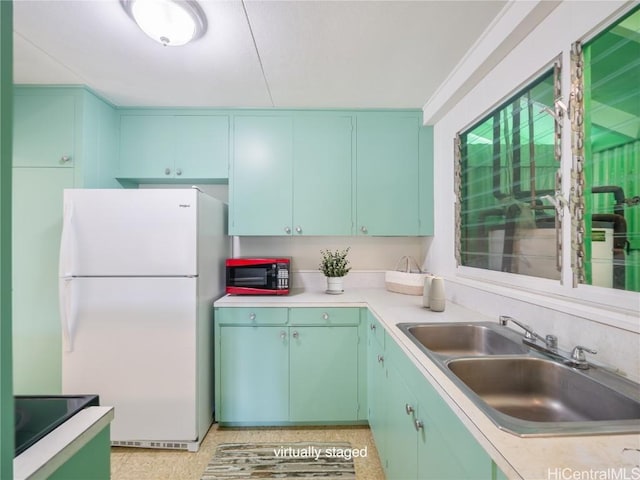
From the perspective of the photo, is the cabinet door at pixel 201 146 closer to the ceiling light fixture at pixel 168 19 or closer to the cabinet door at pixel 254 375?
the ceiling light fixture at pixel 168 19

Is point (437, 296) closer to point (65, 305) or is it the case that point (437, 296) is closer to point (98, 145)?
point (65, 305)

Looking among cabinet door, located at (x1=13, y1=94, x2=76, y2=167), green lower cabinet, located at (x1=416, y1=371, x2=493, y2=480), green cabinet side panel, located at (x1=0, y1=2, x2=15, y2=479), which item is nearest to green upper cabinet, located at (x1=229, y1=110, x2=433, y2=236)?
cabinet door, located at (x1=13, y1=94, x2=76, y2=167)

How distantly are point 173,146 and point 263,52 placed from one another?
1.15m

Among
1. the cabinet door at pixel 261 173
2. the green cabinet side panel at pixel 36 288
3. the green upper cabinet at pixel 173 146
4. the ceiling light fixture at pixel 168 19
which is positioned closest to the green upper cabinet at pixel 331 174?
the cabinet door at pixel 261 173

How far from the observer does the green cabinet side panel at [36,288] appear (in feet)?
6.66

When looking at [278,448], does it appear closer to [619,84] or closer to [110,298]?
[110,298]

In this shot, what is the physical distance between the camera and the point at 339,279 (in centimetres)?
246

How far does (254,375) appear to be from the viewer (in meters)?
2.09

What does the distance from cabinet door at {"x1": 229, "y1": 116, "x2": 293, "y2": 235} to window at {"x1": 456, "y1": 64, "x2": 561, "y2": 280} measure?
4.37 ft

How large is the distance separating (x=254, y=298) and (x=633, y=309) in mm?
1975

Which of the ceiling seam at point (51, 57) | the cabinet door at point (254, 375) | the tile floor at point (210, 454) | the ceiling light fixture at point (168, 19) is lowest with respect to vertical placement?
the tile floor at point (210, 454)

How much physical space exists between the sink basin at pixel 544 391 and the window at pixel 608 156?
349 millimetres

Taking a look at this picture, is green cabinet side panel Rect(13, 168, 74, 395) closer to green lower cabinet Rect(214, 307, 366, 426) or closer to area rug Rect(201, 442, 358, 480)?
green lower cabinet Rect(214, 307, 366, 426)

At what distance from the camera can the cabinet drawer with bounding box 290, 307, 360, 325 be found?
2.10 metres
